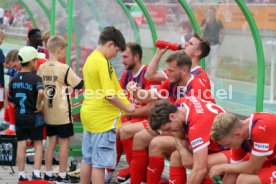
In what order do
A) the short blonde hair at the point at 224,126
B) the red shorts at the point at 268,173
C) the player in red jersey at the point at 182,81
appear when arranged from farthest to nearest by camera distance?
the player in red jersey at the point at 182,81
the red shorts at the point at 268,173
the short blonde hair at the point at 224,126

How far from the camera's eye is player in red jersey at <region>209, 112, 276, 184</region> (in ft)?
17.7

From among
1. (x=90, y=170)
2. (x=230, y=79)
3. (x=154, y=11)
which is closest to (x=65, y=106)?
(x=90, y=170)

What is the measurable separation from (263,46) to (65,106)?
2.32m

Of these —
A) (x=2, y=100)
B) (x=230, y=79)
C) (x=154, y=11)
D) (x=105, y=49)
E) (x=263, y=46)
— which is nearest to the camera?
(x=105, y=49)

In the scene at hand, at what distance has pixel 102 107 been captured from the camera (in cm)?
711

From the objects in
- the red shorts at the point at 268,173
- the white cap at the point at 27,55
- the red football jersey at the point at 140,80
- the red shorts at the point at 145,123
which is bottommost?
the red shorts at the point at 268,173

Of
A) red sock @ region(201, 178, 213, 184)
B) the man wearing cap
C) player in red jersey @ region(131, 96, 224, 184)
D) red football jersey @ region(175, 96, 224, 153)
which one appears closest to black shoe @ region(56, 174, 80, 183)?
the man wearing cap

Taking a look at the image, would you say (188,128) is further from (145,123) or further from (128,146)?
(128,146)

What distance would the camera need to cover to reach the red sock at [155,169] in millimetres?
7094

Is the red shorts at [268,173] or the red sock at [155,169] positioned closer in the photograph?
the red shorts at [268,173]

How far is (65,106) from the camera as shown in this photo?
8.30 metres

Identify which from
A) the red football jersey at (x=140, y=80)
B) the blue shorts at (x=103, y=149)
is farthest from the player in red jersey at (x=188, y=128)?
the red football jersey at (x=140, y=80)

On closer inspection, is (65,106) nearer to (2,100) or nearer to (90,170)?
(90,170)

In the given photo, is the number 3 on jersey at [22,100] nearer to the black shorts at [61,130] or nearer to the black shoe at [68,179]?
the black shorts at [61,130]
